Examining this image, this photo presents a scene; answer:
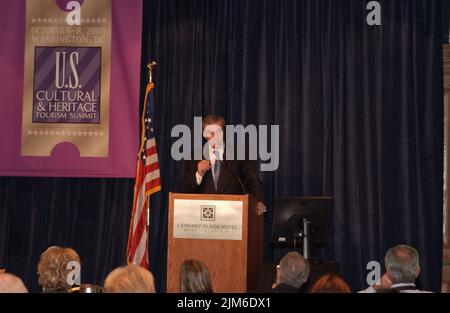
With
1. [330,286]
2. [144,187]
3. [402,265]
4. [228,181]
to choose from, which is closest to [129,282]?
[330,286]

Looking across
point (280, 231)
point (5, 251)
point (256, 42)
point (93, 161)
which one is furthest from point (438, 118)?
point (5, 251)

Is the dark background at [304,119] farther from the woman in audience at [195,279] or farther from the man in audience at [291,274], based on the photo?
the woman in audience at [195,279]

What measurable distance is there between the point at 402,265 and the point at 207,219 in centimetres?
190

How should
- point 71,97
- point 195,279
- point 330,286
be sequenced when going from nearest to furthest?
point 330,286, point 195,279, point 71,97

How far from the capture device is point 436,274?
7242 millimetres

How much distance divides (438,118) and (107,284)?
16.9ft

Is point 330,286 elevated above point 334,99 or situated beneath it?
situated beneath

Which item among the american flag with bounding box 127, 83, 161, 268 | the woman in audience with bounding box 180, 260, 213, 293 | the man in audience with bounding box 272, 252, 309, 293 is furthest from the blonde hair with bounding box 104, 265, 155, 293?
the american flag with bounding box 127, 83, 161, 268

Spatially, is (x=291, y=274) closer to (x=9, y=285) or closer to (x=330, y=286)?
(x=330, y=286)

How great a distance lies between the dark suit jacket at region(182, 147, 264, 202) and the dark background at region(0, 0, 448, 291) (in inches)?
51.3

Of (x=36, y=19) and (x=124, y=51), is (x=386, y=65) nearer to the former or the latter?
(x=124, y=51)

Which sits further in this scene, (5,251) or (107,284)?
(5,251)

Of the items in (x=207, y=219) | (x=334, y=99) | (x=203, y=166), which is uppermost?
(x=334, y=99)

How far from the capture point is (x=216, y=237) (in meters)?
5.50
